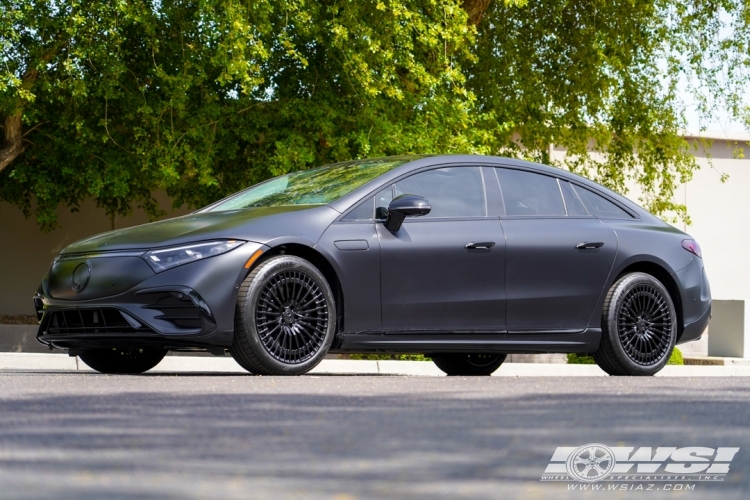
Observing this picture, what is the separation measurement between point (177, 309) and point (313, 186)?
5.70 feet

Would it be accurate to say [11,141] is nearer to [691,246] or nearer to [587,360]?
[587,360]

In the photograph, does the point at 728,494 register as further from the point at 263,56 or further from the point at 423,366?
the point at 263,56

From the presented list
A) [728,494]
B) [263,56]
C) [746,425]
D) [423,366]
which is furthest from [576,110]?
[728,494]

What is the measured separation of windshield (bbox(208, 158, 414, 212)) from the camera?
27.8 feet

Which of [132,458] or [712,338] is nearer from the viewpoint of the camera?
[132,458]

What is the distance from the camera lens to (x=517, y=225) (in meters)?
8.87

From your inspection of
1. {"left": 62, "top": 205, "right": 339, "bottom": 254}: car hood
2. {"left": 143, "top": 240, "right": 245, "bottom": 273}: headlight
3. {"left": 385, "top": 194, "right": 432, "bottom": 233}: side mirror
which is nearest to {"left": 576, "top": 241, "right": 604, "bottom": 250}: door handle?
{"left": 385, "top": 194, "right": 432, "bottom": 233}: side mirror

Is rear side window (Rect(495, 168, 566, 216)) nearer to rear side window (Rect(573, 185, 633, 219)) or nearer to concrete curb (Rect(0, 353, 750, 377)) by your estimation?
rear side window (Rect(573, 185, 633, 219))

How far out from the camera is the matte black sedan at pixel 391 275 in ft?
24.7

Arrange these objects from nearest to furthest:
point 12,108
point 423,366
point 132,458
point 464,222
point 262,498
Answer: point 262,498
point 132,458
point 464,222
point 423,366
point 12,108

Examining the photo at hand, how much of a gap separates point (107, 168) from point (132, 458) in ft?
50.4

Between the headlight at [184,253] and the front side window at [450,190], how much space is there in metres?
1.52

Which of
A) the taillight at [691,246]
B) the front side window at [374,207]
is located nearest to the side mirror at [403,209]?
the front side window at [374,207]

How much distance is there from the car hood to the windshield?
31 cm
